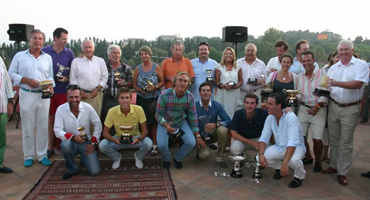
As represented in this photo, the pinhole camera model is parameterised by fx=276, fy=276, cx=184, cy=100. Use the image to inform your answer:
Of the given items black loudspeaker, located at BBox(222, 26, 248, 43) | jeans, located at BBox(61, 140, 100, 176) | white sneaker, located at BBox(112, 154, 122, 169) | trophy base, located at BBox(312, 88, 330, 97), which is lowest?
white sneaker, located at BBox(112, 154, 122, 169)

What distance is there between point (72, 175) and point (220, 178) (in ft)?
6.08

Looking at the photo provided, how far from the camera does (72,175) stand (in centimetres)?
347

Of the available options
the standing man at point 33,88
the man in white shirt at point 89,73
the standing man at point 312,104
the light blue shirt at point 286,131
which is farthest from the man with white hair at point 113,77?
the standing man at point 312,104

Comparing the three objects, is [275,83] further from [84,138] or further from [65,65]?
[65,65]

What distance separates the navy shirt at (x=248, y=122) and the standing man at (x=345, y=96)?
839 millimetres

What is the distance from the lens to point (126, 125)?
3688 millimetres

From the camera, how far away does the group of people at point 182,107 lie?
3.23 meters

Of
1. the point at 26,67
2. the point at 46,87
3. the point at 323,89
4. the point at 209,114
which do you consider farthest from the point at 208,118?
the point at 26,67

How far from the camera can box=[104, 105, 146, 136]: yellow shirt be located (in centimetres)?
367

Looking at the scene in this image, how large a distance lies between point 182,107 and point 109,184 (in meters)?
1.33

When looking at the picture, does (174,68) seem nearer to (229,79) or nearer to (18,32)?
(229,79)

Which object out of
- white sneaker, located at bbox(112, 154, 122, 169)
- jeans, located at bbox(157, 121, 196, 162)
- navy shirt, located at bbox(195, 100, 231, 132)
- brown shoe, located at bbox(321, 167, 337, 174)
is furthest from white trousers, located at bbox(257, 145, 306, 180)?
white sneaker, located at bbox(112, 154, 122, 169)

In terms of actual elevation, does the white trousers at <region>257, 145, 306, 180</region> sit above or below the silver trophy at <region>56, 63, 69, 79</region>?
below

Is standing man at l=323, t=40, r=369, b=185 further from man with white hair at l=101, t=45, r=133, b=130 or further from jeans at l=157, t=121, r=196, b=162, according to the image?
man with white hair at l=101, t=45, r=133, b=130
